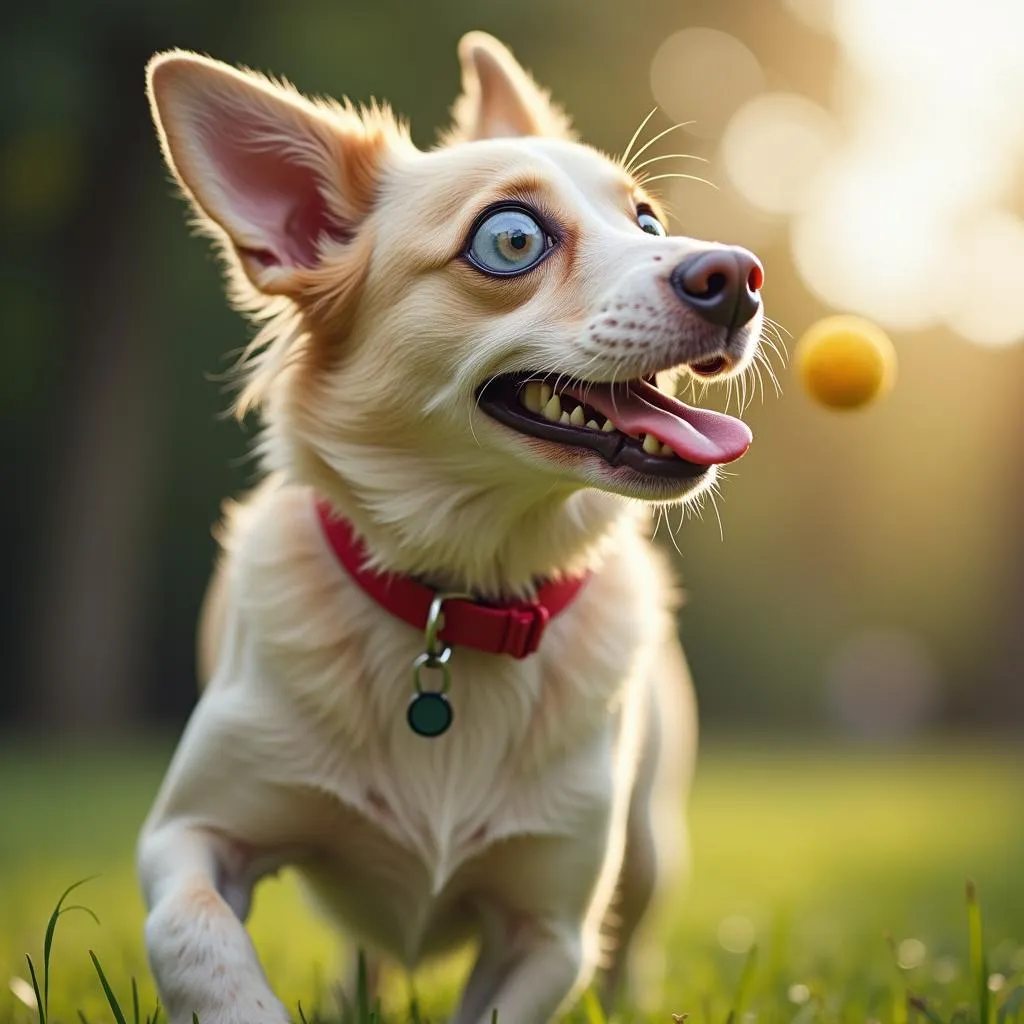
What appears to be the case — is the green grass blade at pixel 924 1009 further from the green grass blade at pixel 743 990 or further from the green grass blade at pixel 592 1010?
the green grass blade at pixel 592 1010

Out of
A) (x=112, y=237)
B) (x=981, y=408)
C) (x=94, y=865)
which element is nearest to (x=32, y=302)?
(x=112, y=237)

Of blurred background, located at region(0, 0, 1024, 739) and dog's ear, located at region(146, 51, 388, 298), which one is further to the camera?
blurred background, located at region(0, 0, 1024, 739)

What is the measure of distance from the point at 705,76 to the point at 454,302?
47.7 feet

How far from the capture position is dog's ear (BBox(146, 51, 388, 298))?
324cm

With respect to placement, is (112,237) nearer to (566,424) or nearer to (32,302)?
(32,302)

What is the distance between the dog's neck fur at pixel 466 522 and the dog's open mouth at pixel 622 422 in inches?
6.9

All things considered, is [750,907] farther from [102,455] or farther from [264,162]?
[102,455]

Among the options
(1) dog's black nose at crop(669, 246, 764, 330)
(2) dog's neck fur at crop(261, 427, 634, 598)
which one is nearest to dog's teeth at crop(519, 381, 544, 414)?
(2) dog's neck fur at crop(261, 427, 634, 598)

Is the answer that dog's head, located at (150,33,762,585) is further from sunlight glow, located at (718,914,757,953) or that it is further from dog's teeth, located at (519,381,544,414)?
sunlight glow, located at (718,914,757,953)

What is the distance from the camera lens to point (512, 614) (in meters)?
3.14

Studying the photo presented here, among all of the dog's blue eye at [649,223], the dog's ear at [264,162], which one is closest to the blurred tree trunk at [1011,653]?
the dog's blue eye at [649,223]

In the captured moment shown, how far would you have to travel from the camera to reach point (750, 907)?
6.75 metres

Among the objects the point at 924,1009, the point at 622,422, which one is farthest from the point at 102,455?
the point at 924,1009

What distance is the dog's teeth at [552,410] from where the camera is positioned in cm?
304
